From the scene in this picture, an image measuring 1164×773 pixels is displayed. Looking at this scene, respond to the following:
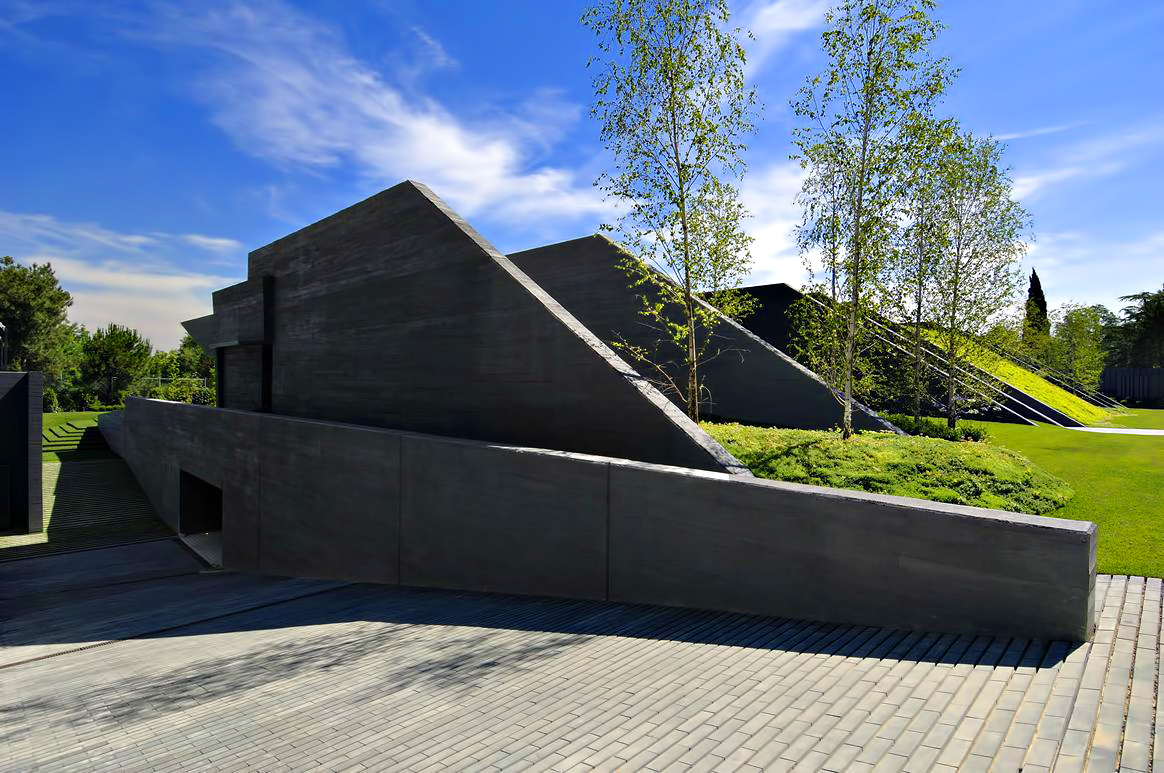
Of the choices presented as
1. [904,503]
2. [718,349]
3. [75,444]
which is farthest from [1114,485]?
[75,444]

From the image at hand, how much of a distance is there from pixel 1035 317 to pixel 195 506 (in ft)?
149

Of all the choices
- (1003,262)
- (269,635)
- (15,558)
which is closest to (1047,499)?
(269,635)

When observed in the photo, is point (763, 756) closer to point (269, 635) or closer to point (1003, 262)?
point (269, 635)

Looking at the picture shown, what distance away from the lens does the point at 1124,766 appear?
9.52 ft

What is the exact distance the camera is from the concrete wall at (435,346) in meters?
8.99

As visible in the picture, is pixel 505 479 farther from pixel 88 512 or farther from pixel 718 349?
pixel 88 512

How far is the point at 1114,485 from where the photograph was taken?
9234 millimetres

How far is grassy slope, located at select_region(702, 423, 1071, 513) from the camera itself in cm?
788

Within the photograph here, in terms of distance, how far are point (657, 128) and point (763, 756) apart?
11.4 m

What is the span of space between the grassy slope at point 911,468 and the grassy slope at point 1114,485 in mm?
459

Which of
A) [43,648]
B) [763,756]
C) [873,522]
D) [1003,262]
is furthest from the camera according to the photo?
[1003,262]

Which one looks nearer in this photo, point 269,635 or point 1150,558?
point 1150,558

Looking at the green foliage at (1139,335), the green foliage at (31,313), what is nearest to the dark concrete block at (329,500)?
the green foliage at (31,313)

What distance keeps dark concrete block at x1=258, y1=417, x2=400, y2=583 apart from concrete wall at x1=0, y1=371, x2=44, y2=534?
14.5 meters
